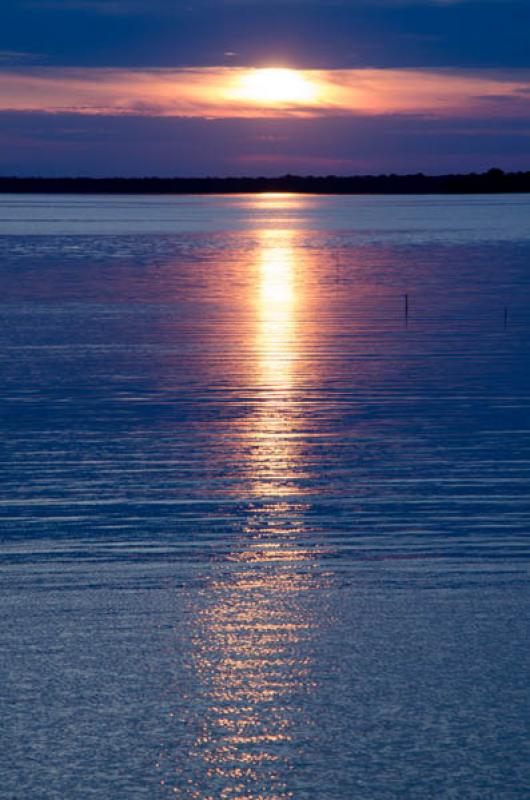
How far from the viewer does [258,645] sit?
8.16m

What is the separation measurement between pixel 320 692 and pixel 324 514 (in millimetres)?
4404

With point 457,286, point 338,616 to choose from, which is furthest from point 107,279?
point 338,616

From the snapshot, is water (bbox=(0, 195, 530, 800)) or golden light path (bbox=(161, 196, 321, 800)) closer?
golden light path (bbox=(161, 196, 321, 800))

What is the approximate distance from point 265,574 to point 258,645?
1.63m

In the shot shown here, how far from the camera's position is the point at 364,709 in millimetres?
7129

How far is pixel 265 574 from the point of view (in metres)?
9.77

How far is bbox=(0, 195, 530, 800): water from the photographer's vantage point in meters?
6.57

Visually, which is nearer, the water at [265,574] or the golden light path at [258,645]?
the golden light path at [258,645]

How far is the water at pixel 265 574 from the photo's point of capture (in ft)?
21.5

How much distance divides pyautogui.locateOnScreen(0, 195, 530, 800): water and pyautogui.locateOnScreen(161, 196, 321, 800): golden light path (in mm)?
20

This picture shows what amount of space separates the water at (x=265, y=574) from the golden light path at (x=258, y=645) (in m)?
0.02

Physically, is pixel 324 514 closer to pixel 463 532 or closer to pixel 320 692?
pixel 463 532

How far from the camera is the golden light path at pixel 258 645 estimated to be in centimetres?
640

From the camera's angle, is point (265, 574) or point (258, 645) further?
point (265, 574)
